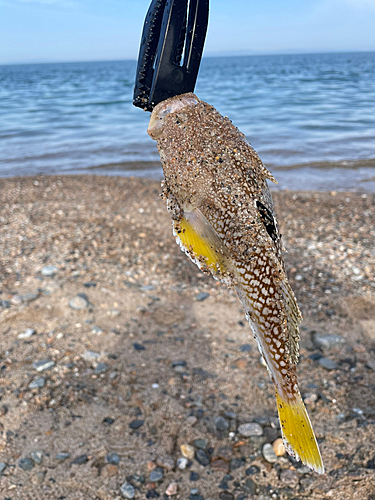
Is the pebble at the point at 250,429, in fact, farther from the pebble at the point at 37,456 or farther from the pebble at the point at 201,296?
the pebble at the point at 201,296

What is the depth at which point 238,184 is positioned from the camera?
1707 millimetres

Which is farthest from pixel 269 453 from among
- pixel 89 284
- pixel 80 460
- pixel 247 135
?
pixel 247 135

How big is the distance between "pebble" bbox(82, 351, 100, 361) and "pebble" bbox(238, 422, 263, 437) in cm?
178

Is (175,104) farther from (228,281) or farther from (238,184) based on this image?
(228,281)

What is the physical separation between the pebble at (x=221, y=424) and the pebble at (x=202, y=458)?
11.3 inches

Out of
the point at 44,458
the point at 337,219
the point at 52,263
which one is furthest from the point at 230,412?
the point at 337,219

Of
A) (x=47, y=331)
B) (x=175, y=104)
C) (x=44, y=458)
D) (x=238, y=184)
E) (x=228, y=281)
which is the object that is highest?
(x=175, y=104)

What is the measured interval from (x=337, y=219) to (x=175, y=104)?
6.44 m

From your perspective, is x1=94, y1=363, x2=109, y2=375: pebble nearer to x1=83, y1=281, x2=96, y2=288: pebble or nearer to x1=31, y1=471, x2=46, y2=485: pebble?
x1=31, y1=471, x2=46, y2=485: pebble

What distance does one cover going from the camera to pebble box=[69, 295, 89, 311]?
521 cm

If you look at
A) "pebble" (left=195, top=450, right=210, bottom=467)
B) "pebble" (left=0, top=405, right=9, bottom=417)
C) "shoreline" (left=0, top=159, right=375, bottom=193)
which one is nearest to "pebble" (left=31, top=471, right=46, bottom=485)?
"pebble" (left=0, top=405, right=9, bottom=417)

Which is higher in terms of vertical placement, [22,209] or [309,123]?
[309,123]

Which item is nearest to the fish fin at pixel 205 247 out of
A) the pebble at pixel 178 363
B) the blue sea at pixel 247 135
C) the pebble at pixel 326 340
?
the pebble at pixel 178 363

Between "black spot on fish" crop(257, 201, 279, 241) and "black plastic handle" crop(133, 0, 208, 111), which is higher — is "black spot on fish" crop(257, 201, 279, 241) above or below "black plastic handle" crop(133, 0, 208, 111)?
below
